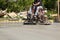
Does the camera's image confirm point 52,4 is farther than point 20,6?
Yes

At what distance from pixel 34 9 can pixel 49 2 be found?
18.6m

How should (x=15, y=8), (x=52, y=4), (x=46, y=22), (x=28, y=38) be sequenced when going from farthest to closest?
(x=52, y=4) < (x=15, y=8) < (x=46, y=22) < (x=28, y=38)

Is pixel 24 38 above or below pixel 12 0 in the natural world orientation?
below

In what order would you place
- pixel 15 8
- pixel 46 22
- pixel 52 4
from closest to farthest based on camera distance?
pixel 46 22 → pixel 15 8 → pixel 52 4

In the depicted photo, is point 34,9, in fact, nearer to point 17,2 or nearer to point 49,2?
point 17,2

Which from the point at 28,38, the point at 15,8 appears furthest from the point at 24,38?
the point at 15,8

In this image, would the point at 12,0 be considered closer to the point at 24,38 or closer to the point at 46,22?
the point at 46,22


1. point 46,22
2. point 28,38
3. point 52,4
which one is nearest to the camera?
point 28,38

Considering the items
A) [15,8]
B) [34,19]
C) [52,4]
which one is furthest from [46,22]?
[52,4]

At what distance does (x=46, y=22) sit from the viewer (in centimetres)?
2069

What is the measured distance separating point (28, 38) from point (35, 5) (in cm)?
1023

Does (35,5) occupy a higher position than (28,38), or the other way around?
(35,5)

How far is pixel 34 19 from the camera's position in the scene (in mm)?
21234

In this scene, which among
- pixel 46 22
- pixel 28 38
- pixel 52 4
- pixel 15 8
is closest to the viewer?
pixel 28 38
